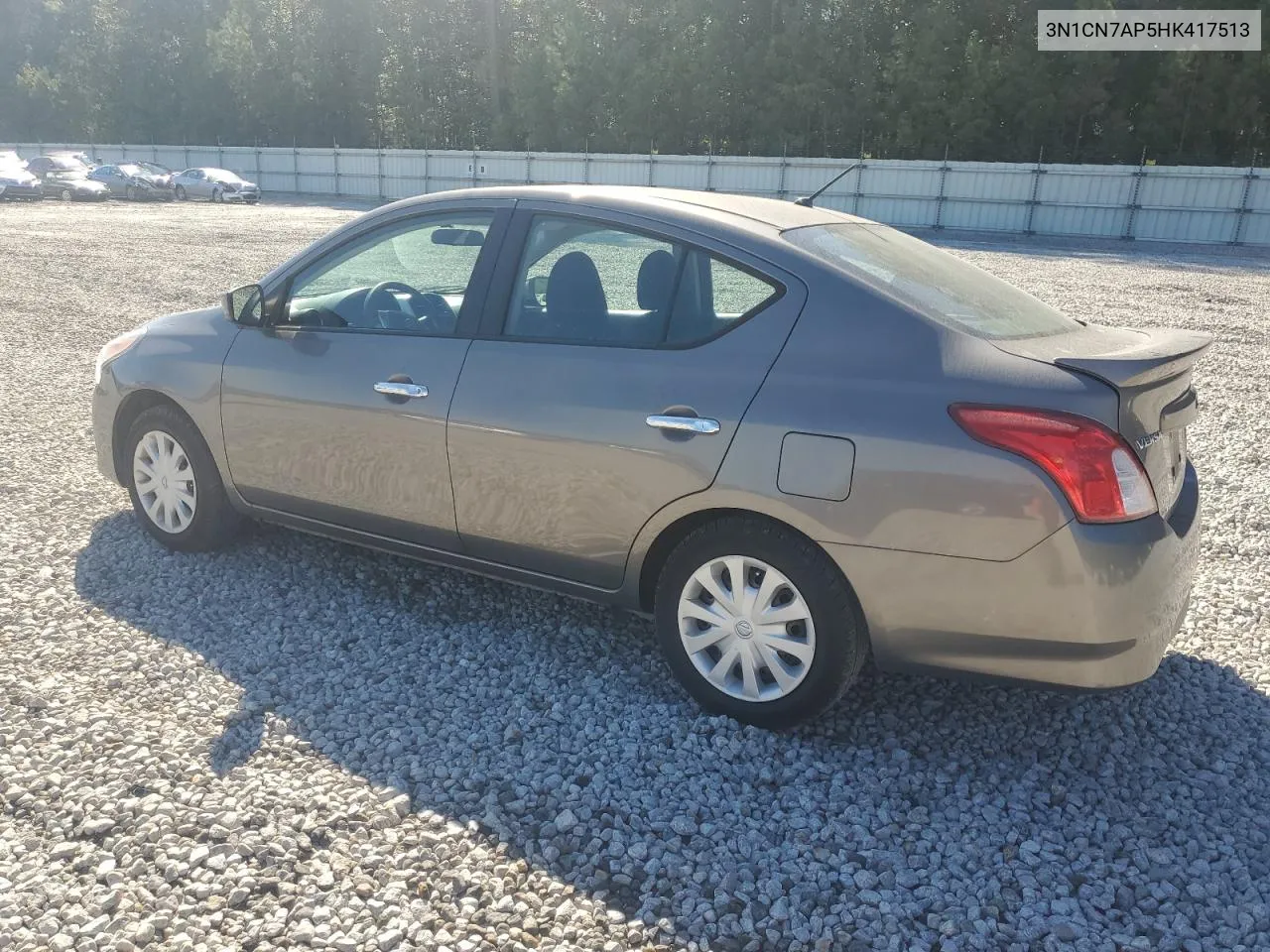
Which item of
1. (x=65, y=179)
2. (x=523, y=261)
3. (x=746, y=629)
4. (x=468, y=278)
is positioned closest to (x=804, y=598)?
(x=746, y=629)

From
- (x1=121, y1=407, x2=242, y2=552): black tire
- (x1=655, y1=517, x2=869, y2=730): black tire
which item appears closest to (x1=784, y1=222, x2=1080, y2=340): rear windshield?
(x1=655, y1=517, x2=869, y2=730): black tire

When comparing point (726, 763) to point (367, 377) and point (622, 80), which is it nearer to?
point (367, 377)

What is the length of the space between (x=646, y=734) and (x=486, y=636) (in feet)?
3.20

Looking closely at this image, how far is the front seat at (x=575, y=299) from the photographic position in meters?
3.75

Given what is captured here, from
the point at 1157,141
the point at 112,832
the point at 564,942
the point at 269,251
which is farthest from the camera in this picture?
the point at 1157,141

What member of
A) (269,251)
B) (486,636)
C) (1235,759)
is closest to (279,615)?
(486,636)

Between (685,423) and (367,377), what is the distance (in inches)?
57.0

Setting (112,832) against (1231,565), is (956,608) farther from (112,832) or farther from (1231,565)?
(1231,565)

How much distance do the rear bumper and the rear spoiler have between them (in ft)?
1.42

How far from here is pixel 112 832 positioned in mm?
2926

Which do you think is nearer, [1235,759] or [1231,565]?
[1235,759]

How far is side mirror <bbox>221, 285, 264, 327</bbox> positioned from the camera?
450 cm

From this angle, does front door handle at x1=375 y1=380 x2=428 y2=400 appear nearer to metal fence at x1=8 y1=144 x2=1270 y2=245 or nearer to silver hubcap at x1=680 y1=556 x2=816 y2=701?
silver hubcap at x1=680 y1=556 x2=816 y2=701

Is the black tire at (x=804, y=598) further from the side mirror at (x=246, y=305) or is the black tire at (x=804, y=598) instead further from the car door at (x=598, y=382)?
the side mirror at (x=246, y=305)
